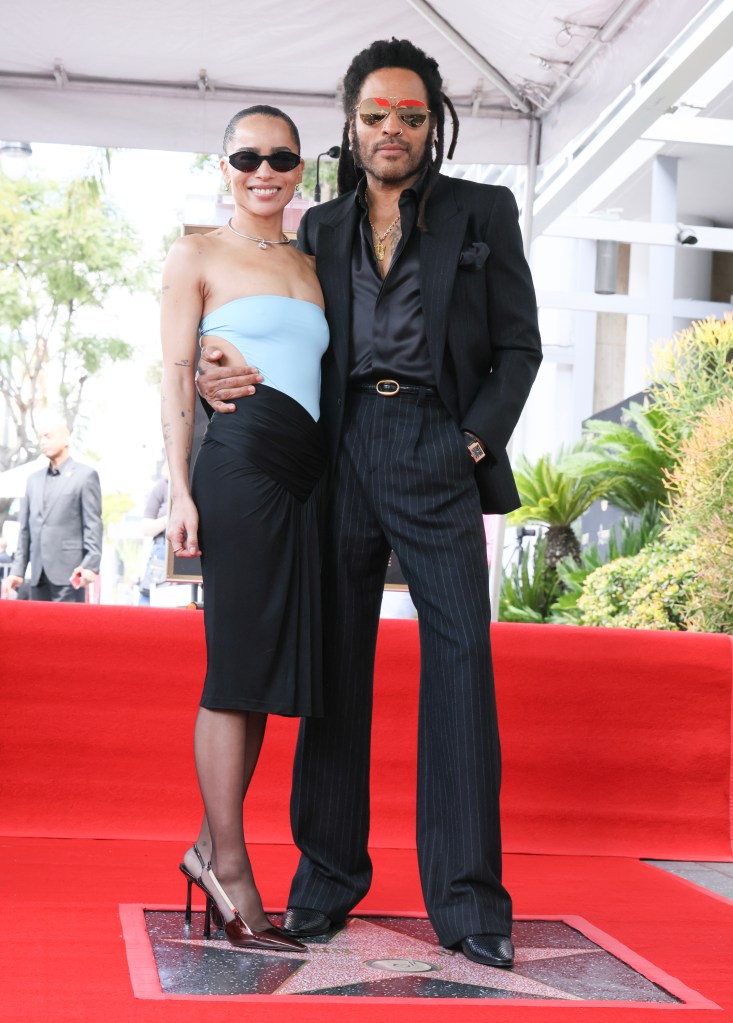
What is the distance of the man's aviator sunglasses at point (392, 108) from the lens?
271cm

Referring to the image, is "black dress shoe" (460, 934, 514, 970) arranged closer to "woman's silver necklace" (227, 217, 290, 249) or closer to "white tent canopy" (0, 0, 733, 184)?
"woman's silver necklace" (227, 217, 290, 249)

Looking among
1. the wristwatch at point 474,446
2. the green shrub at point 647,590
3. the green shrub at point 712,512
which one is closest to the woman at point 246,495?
the wristwatch at point 474,446

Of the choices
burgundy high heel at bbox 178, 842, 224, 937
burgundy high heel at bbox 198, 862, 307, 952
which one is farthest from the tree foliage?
burgundy high heel at bbox 198, 862, 307, 952

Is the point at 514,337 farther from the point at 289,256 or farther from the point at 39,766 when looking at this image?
the point at 39,766

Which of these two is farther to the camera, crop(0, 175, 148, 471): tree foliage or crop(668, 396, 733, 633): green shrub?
crop(0, 175, 148, 471): tree foliage

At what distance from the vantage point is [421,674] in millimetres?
2705

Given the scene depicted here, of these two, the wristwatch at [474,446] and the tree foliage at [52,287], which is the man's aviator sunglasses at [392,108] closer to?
the wristwatch at [474,446]

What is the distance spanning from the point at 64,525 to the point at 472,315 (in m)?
4.97

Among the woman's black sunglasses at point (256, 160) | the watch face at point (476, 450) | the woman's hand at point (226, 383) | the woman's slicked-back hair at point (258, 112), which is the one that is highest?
the woman's slicked-back hair at point (258, 112)

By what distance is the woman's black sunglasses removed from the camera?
269 cm

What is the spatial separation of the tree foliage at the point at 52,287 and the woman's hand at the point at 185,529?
17.0 m

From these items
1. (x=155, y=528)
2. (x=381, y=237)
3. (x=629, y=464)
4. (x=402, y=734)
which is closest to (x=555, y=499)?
(x=629, y=464)

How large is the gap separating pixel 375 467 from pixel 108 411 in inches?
689

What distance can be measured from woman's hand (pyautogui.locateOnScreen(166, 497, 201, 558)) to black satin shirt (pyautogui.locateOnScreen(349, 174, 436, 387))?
1.53 feet
